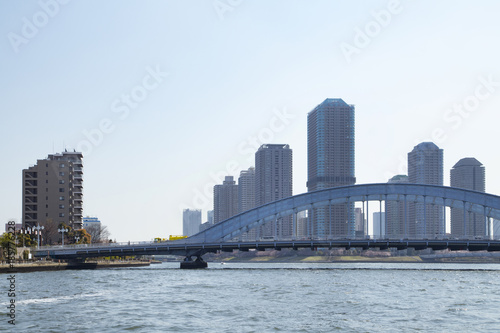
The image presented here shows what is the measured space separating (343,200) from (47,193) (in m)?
88.8

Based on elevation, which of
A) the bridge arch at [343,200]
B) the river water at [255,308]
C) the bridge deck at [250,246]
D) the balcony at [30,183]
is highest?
the balcony at [30,183]

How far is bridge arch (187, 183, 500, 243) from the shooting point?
131125mm

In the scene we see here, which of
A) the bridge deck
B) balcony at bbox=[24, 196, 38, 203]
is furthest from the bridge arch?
balcony at bbox=[24, 196, 38, 203]

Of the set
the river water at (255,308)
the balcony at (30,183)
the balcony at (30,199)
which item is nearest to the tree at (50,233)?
the balcony at (30,199)

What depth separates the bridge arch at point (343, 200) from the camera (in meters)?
131

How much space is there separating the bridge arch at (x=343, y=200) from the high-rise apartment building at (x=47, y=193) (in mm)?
66804

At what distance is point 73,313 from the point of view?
47.8m

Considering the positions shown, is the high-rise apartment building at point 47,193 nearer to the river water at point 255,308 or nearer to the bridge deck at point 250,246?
the bridge deck at point 250,246

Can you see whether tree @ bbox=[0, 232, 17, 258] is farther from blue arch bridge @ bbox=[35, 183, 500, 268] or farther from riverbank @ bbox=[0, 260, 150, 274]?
A: blue arch bridge @ bbox=[35, 183, 500, 268]

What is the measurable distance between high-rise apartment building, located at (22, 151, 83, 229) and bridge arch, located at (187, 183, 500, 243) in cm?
6680

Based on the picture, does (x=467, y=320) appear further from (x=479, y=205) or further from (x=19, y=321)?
(x=479, y=205)

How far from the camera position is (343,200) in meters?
137

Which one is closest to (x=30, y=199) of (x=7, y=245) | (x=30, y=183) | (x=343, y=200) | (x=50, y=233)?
(x=30, y=183)

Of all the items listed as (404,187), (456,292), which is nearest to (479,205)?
(404,187)
